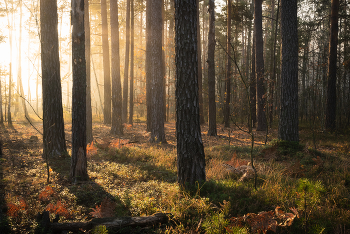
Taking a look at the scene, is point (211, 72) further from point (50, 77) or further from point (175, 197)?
point (175, 197)

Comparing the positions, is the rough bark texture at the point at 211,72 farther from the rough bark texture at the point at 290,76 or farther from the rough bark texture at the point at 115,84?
the rough bark texture at the point at 115,84

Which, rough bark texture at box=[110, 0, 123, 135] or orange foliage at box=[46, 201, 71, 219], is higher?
rough bark texture at box=[110, 0, 123, 135]

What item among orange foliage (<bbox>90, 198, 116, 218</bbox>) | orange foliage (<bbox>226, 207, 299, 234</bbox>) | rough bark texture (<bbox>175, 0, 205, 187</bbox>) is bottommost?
orange foliage (<bbox>90, 198, 116, 218</bbox>)

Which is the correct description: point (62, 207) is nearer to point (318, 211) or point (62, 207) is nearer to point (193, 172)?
point (193, 172)

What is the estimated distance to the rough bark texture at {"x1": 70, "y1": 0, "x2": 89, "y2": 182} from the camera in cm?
474

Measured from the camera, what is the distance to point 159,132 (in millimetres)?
10133

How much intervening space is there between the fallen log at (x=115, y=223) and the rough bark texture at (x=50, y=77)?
425cm

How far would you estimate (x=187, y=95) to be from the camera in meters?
4.14

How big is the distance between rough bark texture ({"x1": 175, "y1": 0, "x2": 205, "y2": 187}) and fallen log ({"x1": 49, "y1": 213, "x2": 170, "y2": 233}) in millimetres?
1050

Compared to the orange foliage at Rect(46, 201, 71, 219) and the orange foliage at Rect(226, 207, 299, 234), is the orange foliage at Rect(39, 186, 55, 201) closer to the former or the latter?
the orange foliage at Rect(46, 201, 71, 219)

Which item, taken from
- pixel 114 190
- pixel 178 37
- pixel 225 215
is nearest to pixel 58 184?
pixel 114 190

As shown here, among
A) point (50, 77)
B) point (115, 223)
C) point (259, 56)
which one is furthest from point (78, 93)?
point (259, 56)

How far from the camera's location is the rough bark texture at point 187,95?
409 centimetres

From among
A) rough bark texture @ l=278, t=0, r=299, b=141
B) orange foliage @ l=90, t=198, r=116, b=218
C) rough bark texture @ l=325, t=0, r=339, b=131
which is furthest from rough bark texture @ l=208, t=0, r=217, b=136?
orange foliage @ l=90, t=198, r=116, b=218
